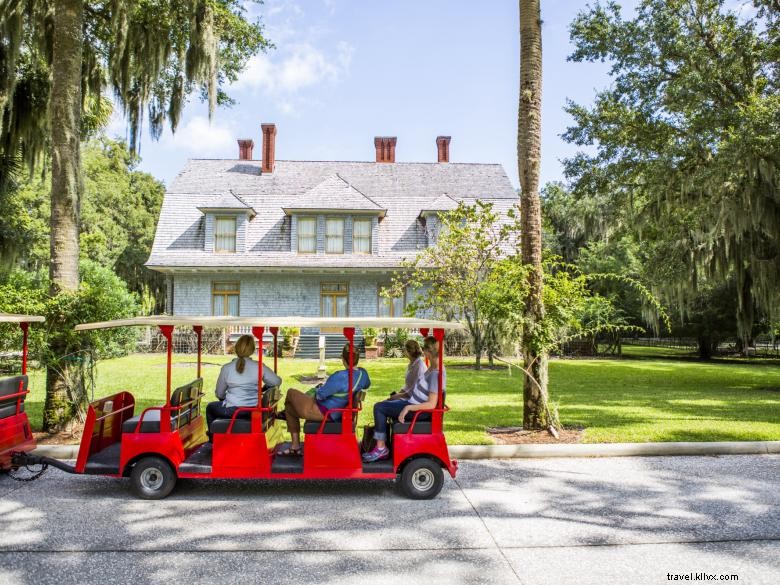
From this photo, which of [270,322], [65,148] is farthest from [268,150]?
[270,322]

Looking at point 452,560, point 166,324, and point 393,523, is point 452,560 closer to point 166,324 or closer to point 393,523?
point 393,523

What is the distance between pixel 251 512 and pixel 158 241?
2550 cm

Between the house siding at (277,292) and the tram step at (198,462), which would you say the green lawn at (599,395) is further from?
the house siding at (277,292)

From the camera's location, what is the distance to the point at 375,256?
29.5 metres

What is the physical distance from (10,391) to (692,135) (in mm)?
16014

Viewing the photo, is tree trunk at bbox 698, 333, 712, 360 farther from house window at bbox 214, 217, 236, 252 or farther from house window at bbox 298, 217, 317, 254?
house window at bbox 214, 217, 236, 252

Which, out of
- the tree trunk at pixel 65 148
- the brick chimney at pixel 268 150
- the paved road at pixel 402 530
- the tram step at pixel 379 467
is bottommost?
the paved road at pixel 402 530

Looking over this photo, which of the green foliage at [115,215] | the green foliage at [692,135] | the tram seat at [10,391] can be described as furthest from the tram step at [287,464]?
the green foliage at [115,215]

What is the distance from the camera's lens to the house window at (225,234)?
29359 mm

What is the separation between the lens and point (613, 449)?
8641 mm

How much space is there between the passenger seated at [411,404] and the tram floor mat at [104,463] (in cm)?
265

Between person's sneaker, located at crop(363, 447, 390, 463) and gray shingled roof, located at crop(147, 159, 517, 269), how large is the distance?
2201 cm

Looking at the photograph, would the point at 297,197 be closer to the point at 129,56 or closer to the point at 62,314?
the point at 129,56

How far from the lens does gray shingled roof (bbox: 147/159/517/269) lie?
29.0 m
